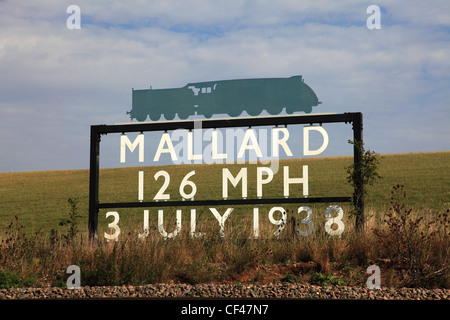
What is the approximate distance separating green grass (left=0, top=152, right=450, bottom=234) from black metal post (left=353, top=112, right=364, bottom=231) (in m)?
10.5

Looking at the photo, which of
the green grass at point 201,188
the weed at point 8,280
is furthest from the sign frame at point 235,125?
the green grass at point 201,188

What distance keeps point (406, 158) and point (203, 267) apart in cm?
4366

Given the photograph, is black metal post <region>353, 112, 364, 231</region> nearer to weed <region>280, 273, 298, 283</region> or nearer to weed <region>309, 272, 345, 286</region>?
weed <region>309, 272, 345, 286</region>

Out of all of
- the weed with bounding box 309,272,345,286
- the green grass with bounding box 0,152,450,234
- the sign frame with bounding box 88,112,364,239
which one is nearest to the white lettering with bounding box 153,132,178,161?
the sign frame with bounding box 88,112,364,239

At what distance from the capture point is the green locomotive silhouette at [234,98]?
993 inches

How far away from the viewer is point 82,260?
11.4 meters

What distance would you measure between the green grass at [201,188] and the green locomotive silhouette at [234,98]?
493 centimetres

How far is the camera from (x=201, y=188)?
34812 mm

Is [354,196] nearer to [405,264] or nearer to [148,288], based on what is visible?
[405,264]

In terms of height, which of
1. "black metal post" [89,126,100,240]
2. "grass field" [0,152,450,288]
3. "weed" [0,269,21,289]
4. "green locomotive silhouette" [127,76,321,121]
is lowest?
"weed" [0,269,21,289]

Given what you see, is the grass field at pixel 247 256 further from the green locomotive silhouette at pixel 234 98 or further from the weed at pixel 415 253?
the green locomotive silhouette at pixel 234 98

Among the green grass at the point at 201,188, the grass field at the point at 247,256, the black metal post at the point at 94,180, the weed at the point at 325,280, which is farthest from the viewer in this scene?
the green grass at the point at 201,188

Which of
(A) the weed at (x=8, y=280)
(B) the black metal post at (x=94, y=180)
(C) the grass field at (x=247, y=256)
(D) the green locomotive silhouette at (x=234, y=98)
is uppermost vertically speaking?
(D) the green locomotive silhouette at (x=234, y=98)

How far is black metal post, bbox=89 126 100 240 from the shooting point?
45.0 feet
